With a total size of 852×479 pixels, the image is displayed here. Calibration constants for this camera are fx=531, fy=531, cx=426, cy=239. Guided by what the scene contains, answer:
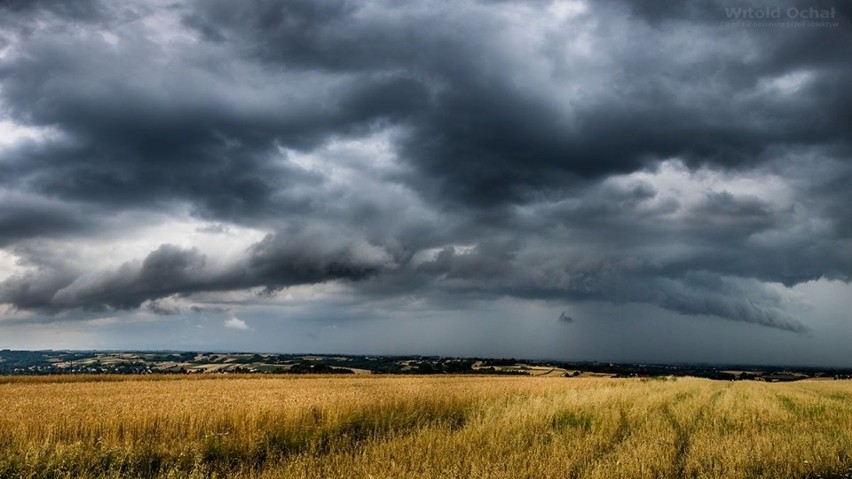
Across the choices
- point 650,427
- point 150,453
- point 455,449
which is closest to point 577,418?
point 650,427

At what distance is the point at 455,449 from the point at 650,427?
255 inches

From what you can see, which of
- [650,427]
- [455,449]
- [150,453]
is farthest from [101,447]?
[650,427]

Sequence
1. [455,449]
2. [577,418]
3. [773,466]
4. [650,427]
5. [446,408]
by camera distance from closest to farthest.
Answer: [773,466], [455,449], [650,427], [577,418], [446,408]

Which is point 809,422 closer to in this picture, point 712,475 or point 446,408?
point 712,475

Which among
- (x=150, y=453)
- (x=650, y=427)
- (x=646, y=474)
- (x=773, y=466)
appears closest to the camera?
(x=646, y=474)

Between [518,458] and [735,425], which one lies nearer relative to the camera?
[518,458]

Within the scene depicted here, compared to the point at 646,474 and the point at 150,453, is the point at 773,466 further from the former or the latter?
the point at 150,453

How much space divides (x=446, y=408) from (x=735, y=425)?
824cm

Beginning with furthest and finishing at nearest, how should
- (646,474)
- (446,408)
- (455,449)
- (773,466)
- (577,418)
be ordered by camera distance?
(446,408)
(577,418)
(455,449)
(773,466)
(646,474)

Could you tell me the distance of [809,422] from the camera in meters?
15.3

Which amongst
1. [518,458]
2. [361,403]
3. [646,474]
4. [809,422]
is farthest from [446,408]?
[809,422]

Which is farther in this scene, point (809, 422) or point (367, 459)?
point (809, 422)

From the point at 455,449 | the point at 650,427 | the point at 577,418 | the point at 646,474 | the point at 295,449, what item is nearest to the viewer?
the point at 646,474

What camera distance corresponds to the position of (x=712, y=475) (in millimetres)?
8664
